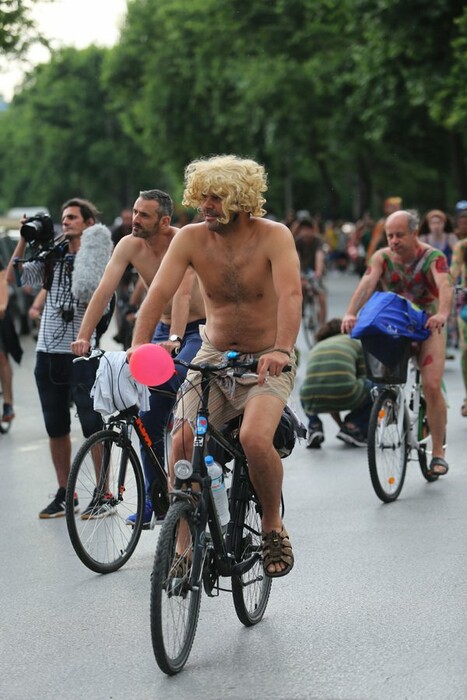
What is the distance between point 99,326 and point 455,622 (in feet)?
11.6

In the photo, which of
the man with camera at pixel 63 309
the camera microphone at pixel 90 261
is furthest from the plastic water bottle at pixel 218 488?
the camera microphone at pixel 90 261

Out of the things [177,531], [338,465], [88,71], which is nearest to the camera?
[177,531]

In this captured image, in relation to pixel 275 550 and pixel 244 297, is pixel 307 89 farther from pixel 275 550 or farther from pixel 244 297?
pixel 275 550

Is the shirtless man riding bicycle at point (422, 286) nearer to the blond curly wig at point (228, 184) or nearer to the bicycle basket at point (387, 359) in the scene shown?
the bicycle basket at point (387, 359)

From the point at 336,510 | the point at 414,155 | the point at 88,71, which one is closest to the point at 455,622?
the point at 336,510

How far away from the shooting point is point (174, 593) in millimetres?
4914

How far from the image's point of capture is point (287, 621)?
19.2ft

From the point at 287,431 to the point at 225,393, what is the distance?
345mm

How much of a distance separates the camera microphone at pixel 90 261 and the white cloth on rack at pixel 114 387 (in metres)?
1.57

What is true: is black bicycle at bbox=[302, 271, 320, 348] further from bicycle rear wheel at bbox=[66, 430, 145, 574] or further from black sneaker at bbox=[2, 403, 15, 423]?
bicycle rear wheel at bbox=[66, 430, 145, 574]

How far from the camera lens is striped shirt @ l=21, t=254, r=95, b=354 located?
8414 millimetres

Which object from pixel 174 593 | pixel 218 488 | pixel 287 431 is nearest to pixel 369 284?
pixel 287 431

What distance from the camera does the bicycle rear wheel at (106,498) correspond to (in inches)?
266

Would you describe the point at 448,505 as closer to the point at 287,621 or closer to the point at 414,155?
the point at 287,621
